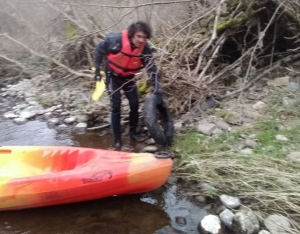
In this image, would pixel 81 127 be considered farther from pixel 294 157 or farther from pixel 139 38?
pixel 294 157

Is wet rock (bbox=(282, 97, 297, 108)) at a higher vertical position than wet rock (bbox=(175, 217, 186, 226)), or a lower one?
higher

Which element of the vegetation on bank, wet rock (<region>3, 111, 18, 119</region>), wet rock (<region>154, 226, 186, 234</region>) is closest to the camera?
wet rock (<region>154, 226, 186, 234</region>)

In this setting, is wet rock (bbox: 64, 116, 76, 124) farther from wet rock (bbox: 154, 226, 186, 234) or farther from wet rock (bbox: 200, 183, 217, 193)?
wet rock (bbox: 154, 226, 186, 234)

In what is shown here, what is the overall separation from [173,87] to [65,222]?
2.35 metres

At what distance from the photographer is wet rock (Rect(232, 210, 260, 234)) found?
329 centimetres

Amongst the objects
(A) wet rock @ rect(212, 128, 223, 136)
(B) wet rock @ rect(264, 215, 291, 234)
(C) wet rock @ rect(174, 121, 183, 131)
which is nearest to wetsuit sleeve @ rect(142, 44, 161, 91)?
(C) wet rock @ rect(174, 121, 183, 131)

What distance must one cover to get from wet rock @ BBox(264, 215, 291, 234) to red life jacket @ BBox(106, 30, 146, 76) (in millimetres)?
2132

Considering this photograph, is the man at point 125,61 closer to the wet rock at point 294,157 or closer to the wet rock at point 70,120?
the wet rock at point 70,120

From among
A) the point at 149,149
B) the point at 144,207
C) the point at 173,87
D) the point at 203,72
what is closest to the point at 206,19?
the point at 203,72

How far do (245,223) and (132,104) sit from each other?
2.09m

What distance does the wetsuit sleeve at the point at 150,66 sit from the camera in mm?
4410

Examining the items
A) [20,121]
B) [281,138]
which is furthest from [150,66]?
[20,121]

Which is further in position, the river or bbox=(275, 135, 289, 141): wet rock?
bbox=(275, 135, 289, 141): wet rock

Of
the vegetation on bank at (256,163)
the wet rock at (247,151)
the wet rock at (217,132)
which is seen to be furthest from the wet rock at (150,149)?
the wet rock at (247,151)
